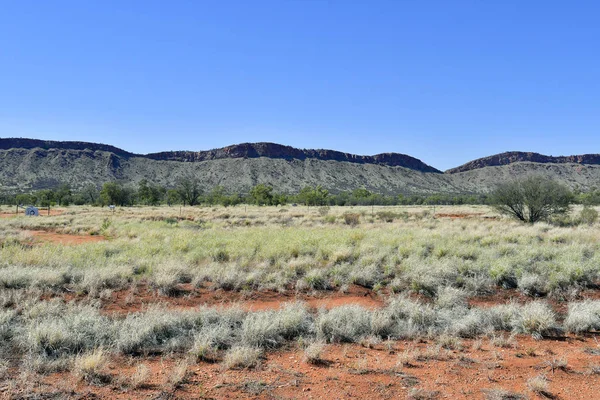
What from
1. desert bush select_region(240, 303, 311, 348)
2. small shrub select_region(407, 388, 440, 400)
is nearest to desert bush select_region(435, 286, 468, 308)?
desert bush select_region(240, 303, 311, 348)

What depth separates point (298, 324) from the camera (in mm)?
6824

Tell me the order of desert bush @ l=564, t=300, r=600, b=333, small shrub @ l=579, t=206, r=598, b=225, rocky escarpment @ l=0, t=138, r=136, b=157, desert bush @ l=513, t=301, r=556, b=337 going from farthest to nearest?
rocky escarpment @ l=0, t=138, r=136, b=157, small shrub @ l=579, t=206, r=598, b=225, desert bush @ l=564, t=300, r=600, b=333, desert bush @ l=513, t=301, r=556, b=337

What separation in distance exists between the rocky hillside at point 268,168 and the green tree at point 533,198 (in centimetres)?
8080

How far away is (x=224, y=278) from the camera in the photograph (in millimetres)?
10141

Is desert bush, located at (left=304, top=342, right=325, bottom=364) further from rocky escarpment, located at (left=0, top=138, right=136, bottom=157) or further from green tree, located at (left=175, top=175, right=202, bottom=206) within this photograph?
rocky escarpment, located at (left=0, top=138, right=136, bottom=157)

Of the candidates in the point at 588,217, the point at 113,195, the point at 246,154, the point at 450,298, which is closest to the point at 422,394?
the point at 450,298

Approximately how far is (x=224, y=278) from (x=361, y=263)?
4197mm

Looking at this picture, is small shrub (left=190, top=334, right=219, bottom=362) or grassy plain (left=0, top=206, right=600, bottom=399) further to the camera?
small shrub (left=190, top=334, right=219, bottom=362)

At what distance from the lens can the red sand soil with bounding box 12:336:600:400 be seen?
463 cm

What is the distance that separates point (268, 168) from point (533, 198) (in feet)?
345

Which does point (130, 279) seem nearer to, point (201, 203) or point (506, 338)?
point (506, 338)

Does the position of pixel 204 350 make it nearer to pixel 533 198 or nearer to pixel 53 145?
pixel 533 198

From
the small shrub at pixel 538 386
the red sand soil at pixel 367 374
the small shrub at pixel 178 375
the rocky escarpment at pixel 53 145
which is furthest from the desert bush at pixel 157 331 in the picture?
the rocky escarpment at pixel 53 145

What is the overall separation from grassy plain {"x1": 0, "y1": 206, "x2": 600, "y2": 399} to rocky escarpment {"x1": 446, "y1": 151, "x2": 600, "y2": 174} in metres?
162
